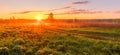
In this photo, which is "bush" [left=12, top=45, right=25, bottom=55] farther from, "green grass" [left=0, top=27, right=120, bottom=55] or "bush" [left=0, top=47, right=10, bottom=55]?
"bush" [left=0, top=47, right=10, bottom=55]

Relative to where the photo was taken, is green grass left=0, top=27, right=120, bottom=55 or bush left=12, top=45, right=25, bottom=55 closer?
green grass left=0, top=27, right=120, bottom=55

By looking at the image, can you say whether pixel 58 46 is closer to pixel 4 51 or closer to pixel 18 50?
pixel 18 50

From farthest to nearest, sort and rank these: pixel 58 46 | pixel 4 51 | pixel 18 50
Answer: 1. pixel 58 46
2. pixel 18 50
3. pixel 4 51

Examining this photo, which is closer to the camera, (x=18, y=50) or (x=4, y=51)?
(x=4, y=51)

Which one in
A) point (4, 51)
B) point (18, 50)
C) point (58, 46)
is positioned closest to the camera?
point (4, 51)

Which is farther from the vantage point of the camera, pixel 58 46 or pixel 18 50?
pixel 58 46

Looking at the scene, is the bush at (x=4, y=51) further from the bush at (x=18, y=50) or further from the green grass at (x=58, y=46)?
the bush at (x=18, y=50)

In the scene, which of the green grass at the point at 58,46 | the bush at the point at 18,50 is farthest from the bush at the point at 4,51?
the bush at the point at 18,50

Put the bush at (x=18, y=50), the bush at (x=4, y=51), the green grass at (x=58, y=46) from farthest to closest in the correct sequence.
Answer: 1. the bush at (x=18, y=50)
2. the green grass at (x=58, y=46)
3. the bush at (x=4, y=51)

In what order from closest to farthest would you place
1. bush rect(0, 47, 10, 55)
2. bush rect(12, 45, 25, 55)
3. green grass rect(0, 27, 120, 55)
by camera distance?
bush rect(0, 47, 10, 55) → green grass rect(0, 27, 120, 55) → bush rect(12, 45, 25, 55)

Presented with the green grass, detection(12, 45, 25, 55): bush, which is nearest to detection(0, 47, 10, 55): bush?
the green grass

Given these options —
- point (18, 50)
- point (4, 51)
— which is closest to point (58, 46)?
point (18, 50)

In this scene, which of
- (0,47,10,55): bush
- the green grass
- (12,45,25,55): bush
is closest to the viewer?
(0,47,10,55): bush

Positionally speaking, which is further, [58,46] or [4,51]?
[58,46]
